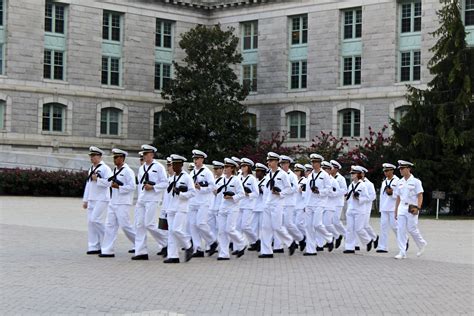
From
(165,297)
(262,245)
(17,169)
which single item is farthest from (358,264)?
(17,169)

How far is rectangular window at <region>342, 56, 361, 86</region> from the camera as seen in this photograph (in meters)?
54.1

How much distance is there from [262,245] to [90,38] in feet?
121

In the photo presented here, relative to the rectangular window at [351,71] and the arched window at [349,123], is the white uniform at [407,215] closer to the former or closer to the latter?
the arched window at [349,123]

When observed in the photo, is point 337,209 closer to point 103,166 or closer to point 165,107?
point 103,166

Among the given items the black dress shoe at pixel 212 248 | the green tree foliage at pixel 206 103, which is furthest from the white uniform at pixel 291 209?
the green tree foliage at pixel 206 103

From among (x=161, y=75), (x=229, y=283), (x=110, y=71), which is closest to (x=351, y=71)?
(x=161, y=75)

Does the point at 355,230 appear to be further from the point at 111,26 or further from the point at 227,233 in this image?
the point at 111,26

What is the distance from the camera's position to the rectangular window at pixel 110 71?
56250 mm

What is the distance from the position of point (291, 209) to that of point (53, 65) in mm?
34902

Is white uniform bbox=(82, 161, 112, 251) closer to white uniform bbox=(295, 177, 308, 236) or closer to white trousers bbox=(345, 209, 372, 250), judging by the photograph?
white uniform bbox=(295, 177, 308, 236)

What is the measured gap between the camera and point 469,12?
5025cm

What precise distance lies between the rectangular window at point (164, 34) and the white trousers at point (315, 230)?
37.2m

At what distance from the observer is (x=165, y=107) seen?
53969mm

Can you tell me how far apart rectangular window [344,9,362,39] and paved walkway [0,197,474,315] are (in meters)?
32.2
